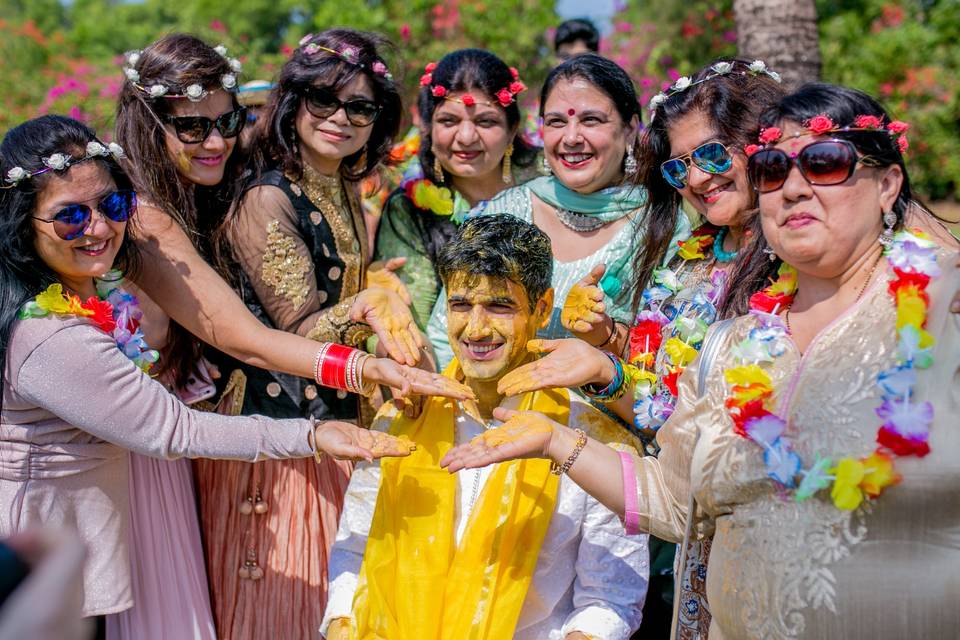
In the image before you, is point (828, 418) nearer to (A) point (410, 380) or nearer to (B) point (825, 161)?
(B) point (825, 161)

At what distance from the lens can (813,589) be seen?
6.95 ft

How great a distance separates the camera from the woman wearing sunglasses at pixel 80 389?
274cm

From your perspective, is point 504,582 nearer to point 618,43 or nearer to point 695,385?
point 695,385

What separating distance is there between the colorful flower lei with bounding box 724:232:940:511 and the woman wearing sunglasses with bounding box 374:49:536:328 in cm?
203

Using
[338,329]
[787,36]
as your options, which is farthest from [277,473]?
[787,36]

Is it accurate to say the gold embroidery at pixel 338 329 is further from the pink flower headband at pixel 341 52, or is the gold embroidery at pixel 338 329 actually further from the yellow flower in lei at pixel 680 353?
the yellow flower in lei at pixel 680 353

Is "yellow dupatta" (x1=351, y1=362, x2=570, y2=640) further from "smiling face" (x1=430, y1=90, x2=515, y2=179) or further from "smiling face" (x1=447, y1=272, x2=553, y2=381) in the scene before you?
"smiling face" (x1=430, y1=90, x2=515, y2=179)

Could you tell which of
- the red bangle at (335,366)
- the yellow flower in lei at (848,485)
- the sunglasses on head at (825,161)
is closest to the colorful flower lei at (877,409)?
the yellow flower in lei at (848,485)

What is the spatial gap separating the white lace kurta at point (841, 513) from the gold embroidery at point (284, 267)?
1877 mm

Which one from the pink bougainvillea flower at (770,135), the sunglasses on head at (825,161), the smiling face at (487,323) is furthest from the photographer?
the smiling face at (487,323)

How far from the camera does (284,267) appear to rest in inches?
146

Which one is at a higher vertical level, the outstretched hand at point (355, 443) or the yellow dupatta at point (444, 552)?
the outstretched hand at point (355, 443)

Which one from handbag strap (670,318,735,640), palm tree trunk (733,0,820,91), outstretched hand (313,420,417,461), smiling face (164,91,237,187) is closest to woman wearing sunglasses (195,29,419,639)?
smiling face (164,91,237,187)

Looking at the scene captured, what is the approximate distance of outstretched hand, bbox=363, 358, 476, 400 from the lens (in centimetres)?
297
